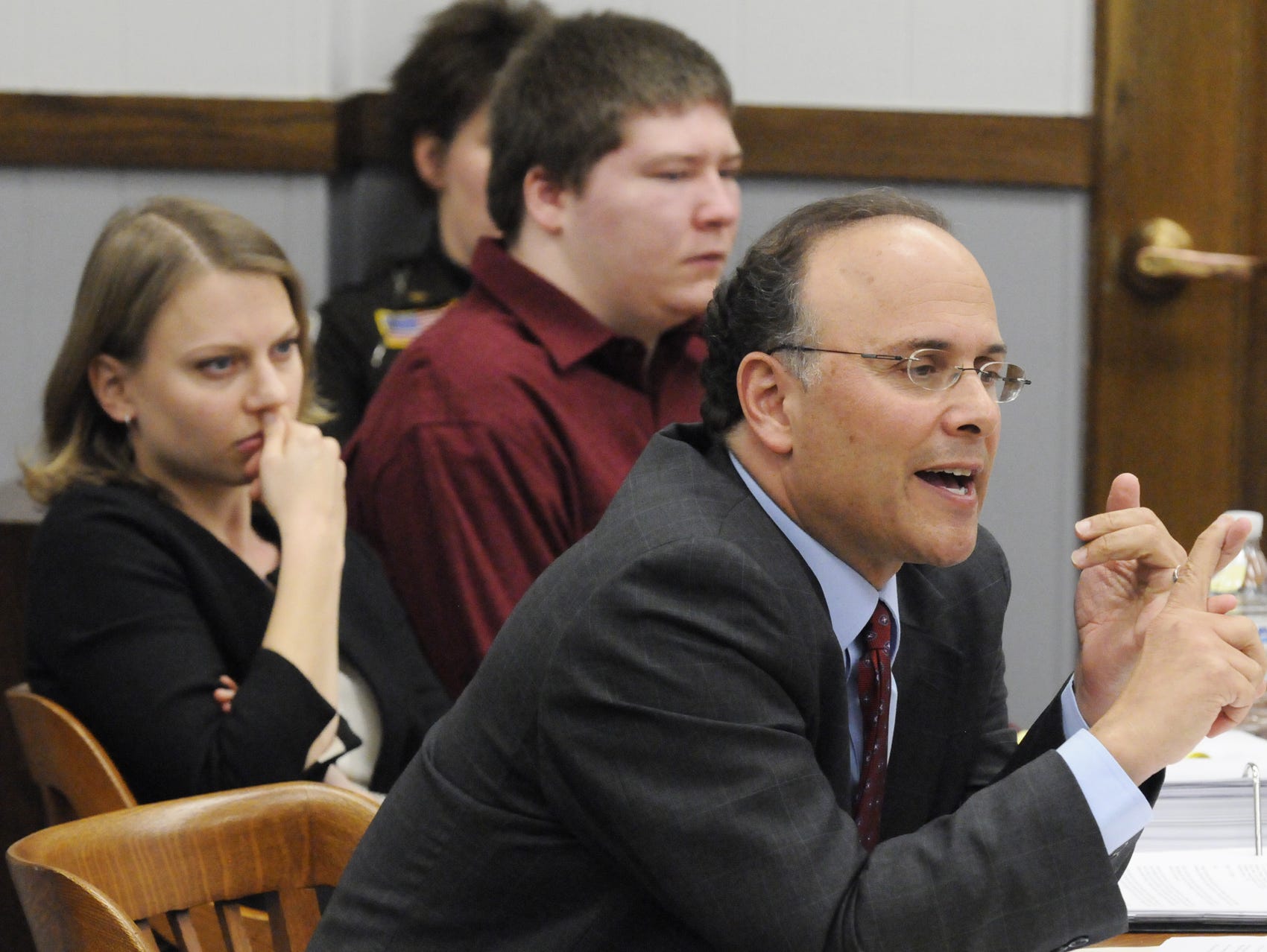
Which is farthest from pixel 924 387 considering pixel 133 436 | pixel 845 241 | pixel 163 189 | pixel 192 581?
pixel 163 189

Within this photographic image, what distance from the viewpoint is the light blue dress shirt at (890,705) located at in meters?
1.09

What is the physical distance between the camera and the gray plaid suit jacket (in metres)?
1.06

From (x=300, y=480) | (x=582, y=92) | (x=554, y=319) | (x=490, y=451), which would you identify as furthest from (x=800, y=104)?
(x=300, y=480)

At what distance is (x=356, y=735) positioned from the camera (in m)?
1.97

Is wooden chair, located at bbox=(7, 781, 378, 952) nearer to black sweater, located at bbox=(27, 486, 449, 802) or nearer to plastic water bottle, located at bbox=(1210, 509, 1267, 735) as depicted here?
black sweater, located at bbox=(27, 486, 449, 802)

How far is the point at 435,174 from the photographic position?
3135 mm

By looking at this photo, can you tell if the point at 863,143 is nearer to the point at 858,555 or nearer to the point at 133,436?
the point at 133,436

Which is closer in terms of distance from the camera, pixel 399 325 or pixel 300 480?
pixel 300 480

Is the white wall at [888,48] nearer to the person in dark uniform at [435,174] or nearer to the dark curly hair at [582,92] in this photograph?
the person in dark uniform at [435,174]

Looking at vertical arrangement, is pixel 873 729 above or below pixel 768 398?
below

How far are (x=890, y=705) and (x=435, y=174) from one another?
2.09m

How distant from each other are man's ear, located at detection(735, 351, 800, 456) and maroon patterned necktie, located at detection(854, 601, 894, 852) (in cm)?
17

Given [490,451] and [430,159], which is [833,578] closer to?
[490,451]

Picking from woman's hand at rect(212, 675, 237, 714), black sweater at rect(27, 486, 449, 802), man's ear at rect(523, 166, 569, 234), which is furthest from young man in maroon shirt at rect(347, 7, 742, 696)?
woman's hand at rect(212, 675, 237, 714)
